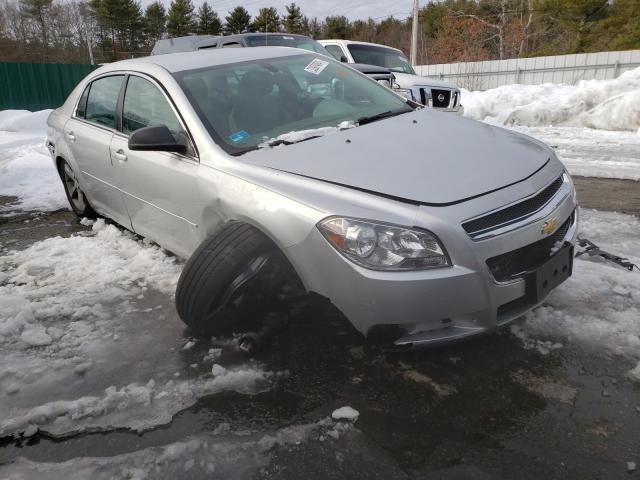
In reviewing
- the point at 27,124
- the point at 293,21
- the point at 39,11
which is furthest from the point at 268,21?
the point at 27,124

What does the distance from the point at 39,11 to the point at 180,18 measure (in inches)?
571

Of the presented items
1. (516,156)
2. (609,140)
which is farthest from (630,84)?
(516,156)

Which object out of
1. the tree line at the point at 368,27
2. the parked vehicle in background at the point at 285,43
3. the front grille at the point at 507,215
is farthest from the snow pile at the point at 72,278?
the tree line at the point at 368,27

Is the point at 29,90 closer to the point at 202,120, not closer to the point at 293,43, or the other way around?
the point at 293,43

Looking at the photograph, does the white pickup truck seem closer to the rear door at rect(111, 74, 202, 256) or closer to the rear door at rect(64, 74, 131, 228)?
the rear door at rect(64, 74, 131, 228)

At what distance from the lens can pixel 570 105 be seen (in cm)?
1267

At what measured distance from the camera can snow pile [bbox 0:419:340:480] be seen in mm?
2076

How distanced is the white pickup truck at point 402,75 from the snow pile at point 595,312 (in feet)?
17.3

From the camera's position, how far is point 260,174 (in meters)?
2.73

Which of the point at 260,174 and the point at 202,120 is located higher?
the point at 202,120

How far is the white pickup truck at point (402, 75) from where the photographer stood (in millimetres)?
9289

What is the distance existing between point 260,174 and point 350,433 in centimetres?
135

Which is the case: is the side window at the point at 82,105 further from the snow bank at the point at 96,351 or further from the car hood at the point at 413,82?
the car hood at the point at 413,82

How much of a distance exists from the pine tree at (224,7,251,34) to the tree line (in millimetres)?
119
